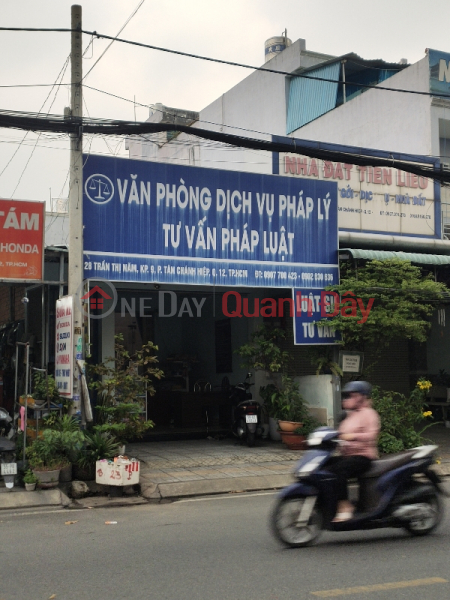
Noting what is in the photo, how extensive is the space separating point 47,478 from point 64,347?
2.09 metres

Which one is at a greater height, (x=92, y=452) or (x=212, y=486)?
(x=92, y=452)

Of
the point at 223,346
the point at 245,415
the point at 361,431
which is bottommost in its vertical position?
the point at 245,415

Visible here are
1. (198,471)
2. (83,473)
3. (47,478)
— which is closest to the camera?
(47,478)

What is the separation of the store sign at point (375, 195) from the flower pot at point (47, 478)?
8.04 m

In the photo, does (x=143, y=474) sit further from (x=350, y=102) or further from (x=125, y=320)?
(x=350, y=102)

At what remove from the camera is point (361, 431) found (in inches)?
256

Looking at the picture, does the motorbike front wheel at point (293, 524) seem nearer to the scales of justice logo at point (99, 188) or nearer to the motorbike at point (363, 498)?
the motorbike at point (363, 498)

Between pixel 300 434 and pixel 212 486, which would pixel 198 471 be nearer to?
pixel 212 486

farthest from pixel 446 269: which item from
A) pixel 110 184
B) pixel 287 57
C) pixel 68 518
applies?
pixel 287 57

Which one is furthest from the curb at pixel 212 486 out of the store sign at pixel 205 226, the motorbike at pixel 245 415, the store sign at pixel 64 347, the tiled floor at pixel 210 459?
the store sign at pixel 205 226

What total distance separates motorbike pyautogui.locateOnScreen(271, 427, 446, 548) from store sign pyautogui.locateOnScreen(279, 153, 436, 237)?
348 inches

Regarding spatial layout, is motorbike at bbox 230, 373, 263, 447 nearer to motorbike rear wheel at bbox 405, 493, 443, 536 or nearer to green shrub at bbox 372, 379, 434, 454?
green shrub at bbox 372, 379, 434, 454

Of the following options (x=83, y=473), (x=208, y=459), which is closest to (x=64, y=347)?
(x=83, y=473)

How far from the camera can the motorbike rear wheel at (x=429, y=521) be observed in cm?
664
